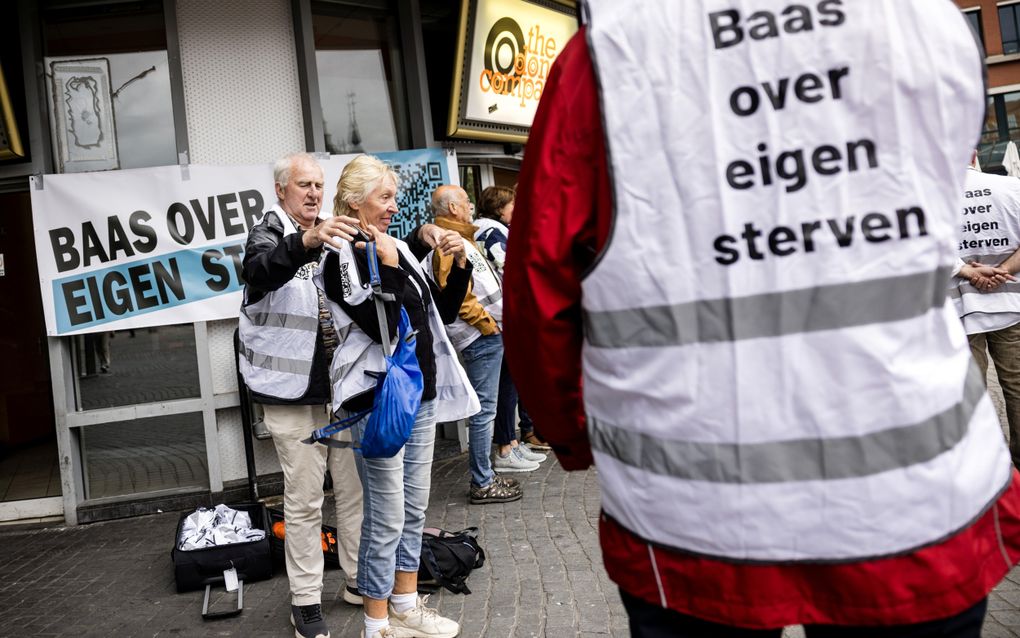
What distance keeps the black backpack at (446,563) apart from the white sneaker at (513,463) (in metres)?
2.15

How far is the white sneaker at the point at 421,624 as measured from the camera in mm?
3699

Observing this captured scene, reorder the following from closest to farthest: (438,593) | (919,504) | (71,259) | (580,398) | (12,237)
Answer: (919,504)
(580,398)
(438,593)
(71,259)
(12,237)

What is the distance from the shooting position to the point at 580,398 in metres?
1.78

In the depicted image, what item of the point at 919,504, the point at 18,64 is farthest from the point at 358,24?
the point at 919,504

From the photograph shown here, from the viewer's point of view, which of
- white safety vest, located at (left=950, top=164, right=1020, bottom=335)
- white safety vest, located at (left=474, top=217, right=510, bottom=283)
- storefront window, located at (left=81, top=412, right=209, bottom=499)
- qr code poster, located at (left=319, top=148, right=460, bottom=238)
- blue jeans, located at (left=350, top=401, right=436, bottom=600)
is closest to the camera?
A: blue jeans, located at (left=350, top=401, right=436, bottom=600)

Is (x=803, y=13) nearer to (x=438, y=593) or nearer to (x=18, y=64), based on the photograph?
(x=438, y=593)

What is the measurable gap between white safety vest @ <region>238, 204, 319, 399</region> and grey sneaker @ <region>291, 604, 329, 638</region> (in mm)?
923

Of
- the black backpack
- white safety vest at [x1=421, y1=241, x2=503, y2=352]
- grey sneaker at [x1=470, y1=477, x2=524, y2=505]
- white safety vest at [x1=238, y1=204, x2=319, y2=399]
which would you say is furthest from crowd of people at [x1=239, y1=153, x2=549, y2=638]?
white safety vest at [x1=421, y1=241, x2=503, y2=352]

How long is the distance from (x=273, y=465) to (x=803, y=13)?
5.41 m

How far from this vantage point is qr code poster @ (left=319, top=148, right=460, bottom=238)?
22.4 feet

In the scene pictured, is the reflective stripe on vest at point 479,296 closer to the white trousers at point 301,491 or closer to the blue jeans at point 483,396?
the blue jeans at point 483,396

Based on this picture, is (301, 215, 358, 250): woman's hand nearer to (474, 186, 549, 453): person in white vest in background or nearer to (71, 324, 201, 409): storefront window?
(474, 186, 549, 453): person in white vest in background

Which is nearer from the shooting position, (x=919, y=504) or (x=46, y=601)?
(x=919, y=504)

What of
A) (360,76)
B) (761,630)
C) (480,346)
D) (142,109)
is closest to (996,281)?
(480,346)
